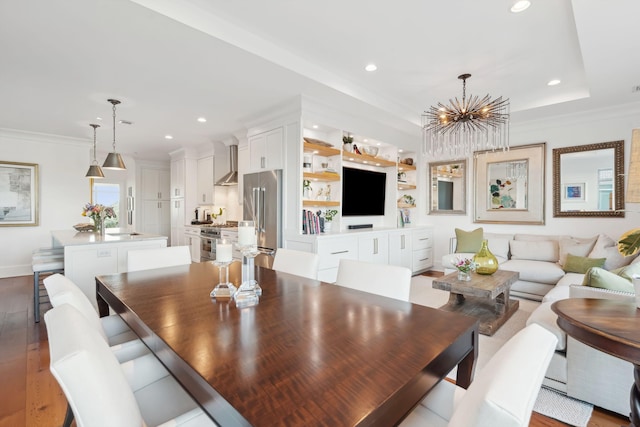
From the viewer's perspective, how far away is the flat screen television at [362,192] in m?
4.63

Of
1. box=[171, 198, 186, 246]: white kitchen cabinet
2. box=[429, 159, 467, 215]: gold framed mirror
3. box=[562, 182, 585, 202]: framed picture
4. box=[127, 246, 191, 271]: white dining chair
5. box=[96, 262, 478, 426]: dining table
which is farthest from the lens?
box=[171, 198, 186, 246]: white kitchen cabinet

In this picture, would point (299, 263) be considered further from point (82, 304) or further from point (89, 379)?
point (89, 379)

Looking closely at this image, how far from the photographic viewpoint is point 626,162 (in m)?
4.00

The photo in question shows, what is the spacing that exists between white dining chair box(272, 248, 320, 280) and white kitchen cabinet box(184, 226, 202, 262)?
4.03 m

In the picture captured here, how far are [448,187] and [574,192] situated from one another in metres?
1.82

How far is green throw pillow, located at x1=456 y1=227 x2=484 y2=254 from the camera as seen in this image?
4688 mm

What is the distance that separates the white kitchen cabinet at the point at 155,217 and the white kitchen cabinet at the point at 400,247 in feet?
21.3

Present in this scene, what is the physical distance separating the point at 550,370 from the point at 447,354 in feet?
5.03

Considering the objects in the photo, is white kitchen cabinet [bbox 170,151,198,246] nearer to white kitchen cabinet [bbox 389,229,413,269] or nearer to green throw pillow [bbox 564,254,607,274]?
white kitchen cabinet [bbox 389,229,413,269]

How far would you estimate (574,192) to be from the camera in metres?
4.37

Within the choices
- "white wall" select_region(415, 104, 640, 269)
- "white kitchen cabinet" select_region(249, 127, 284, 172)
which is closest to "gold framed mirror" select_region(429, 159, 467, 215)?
"white wall" select_region(415, 104, 640, 269)

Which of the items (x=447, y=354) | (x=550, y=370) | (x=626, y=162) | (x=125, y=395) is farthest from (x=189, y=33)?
(x=626, y=162)

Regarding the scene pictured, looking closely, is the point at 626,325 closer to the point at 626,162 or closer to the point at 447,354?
the point at 447,354

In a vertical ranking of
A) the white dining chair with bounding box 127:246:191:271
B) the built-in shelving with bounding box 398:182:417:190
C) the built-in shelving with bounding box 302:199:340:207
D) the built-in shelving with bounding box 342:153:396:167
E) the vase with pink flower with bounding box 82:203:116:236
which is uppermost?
the built-in shelving with bounding box 342:153:396:167
